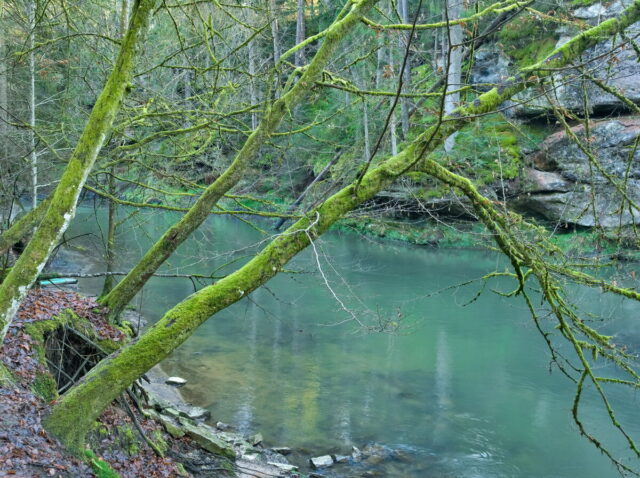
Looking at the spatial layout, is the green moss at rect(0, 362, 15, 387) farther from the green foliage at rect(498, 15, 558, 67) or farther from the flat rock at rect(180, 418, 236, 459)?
the green foliage at rect(498, 15, 558, 67)

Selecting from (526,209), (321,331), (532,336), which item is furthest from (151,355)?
(526,209)

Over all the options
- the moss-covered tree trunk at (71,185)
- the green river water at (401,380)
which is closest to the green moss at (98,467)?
the moss-covered tree trunk at (71,185)

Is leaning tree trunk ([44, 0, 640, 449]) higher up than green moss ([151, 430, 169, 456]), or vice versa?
leaning tree trunk ([44, 0, 640, 449])

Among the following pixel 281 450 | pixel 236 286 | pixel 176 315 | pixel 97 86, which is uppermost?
pixel 97 86

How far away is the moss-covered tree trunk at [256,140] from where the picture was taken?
4.04 meters

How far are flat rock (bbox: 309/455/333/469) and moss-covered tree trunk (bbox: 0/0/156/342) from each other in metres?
5.65

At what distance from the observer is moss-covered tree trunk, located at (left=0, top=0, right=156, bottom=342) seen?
3367 mm

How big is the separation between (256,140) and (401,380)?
813cm

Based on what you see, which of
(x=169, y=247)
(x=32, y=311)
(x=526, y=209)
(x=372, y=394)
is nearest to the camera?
(x=169, y=247)

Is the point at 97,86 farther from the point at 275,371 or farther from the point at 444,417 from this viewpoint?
the point at 444,417

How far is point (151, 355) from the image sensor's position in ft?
13.0

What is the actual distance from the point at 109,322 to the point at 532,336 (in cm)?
1080

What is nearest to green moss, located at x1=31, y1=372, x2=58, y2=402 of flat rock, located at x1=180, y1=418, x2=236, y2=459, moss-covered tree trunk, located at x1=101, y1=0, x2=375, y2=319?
moss-covered tree trunk, located at x1=101, y1=0, x2=375, y2=319

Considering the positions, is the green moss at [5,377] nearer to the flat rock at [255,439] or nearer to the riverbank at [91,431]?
the riverbank at [91,431]
